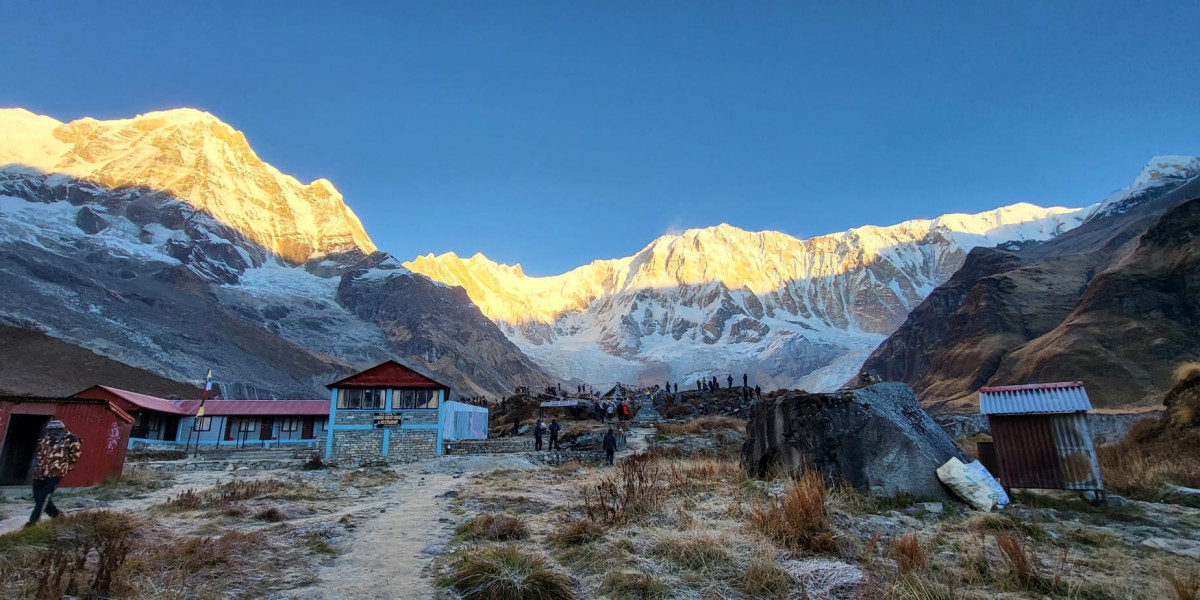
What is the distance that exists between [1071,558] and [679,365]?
186 metres

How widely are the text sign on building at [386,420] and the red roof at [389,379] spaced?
137 cm

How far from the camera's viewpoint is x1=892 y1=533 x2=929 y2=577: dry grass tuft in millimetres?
5496

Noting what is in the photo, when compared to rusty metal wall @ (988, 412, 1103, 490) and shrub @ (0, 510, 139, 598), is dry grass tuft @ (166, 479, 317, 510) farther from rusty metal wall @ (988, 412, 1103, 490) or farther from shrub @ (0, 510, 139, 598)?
rusty metal wall @ (988, 412, 1103, 490)

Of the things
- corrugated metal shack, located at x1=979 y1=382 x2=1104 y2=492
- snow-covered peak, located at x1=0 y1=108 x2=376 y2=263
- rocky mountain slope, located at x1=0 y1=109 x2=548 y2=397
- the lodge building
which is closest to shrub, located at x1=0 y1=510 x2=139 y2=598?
the lodge building

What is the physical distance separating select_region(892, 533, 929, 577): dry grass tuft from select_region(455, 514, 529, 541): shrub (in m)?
4.71

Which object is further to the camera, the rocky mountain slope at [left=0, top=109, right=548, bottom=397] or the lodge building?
the rocky mountain slope at [left=0, top=109, right=548, bottom=397]

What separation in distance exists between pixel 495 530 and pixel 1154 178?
20994cm

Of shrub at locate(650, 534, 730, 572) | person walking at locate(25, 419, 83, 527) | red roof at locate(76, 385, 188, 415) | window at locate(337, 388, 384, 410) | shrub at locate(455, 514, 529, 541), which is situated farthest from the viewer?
red roof at locate(76, 385, 188, 415)

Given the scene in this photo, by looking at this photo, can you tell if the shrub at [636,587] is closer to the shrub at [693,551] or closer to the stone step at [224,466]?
the shrub at [693,551]

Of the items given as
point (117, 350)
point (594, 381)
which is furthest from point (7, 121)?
point (594, 381)

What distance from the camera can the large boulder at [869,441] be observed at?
976cm

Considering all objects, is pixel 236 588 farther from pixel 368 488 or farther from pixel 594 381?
pixel 594 381

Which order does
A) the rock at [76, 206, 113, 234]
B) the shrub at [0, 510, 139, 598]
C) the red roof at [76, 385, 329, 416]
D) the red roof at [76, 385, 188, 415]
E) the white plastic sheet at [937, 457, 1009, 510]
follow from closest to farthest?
the shrub at [0, 510, 139, 598]
the white plastic sheet at [937, 457, 1009, 510]
the red roof at [76, 385, 188, 415]
the red roof at [76, 385, 329, 416]
the rock at [76, 206, 113, 234]

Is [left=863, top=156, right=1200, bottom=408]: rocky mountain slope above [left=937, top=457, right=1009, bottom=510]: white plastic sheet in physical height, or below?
above
